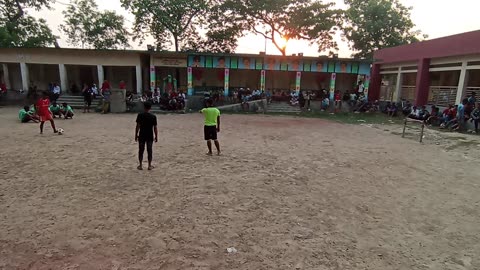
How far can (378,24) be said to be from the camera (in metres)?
29.4

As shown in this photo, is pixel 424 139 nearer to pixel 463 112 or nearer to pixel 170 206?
pixel 463 112

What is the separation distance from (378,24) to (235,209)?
30.4m

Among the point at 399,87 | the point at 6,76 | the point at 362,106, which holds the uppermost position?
the point at 399,87

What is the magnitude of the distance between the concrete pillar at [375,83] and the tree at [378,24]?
6.20 m

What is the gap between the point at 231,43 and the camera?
2925 cm

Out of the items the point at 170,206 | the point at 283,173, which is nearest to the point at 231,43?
the point at 283,173

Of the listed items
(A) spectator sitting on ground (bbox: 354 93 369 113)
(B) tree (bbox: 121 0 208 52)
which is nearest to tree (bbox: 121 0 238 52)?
(B) tree (bbox: 121 0 208 52)

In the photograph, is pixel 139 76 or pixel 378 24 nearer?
pixel 139 76

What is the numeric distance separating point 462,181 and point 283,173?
367 cm

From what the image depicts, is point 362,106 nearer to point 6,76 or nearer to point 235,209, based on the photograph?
point 235,209

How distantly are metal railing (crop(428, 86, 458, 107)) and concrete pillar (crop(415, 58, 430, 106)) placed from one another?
1.03 ft

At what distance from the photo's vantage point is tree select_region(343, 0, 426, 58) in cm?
2952

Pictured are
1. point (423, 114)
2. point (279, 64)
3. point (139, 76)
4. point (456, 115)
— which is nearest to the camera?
point (456, 115)

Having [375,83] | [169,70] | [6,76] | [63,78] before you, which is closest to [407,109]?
[375,83]
